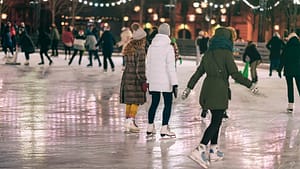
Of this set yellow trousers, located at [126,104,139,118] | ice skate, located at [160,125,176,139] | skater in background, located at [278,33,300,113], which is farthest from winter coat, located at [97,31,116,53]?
ice skate, located at [160,125,176,139]

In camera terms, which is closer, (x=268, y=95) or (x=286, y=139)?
(x=286, y=139)

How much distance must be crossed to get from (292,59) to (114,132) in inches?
184

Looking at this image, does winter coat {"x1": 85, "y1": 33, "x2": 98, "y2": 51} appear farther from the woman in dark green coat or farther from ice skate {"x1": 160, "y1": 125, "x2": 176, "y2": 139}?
the woman in dark green coat

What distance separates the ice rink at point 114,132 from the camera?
26.7 feet

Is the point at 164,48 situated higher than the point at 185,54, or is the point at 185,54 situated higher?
the point at 164,48

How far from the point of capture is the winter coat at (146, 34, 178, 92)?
32.0 feet

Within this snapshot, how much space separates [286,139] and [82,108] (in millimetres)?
4754

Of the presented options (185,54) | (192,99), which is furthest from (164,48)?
(185,54)

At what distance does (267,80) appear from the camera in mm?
23453

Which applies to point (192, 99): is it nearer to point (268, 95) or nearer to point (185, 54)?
point (268, 95)

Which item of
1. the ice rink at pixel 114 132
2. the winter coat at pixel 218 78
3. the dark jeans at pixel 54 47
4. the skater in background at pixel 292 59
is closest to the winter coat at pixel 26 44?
the ice rink at pixel 114 132

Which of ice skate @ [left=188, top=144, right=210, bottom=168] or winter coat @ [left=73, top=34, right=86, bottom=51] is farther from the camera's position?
winter coat @ [left=73, top=34, right=86, bottom=51]

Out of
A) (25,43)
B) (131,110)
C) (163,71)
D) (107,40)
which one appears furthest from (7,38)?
(163,71)

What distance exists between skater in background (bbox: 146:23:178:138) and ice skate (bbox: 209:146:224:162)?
4.73ft
